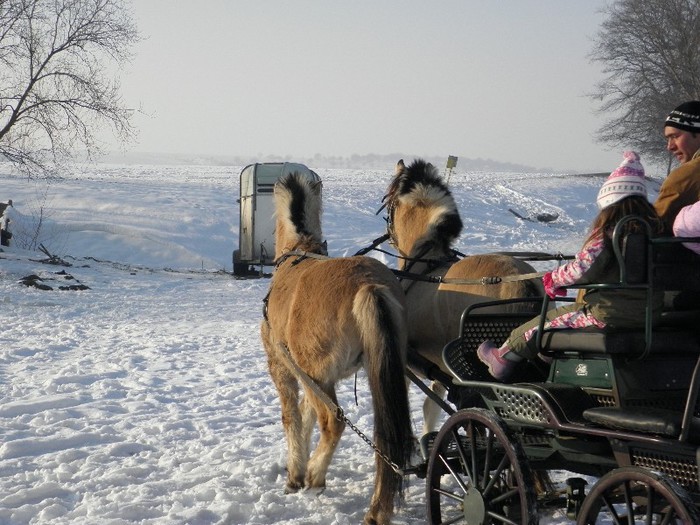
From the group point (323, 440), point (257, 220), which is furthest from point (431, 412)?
point (257, 220)

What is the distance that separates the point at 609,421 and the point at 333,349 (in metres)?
2.09

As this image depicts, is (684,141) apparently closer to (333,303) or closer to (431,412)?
(333,303)

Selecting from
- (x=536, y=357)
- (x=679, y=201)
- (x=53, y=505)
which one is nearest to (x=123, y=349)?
(x=53, y=505)

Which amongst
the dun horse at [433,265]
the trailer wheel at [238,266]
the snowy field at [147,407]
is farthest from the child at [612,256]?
the trailer wheel at [238,266]

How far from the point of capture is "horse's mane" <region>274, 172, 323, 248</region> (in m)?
6.50

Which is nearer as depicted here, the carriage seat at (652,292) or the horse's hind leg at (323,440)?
the carriage seat at (652,292)

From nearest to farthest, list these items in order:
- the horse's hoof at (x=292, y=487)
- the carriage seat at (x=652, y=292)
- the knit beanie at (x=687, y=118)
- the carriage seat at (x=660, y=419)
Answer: the carriage seat at (x=660, y=419)
the carriage seat at (x=652, y=292)
the knit beanie at (x=687, y=118)
the horse's hoof at (x=292, y=487)

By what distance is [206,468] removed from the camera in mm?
5836

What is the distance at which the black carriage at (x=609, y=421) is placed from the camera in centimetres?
307

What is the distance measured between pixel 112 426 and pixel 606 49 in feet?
103

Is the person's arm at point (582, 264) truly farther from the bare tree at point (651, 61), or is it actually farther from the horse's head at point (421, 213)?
the bare tree at point (651, 61)

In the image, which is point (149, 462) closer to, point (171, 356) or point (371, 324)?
point (371, 324)

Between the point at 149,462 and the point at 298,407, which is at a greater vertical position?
the point at 298,407

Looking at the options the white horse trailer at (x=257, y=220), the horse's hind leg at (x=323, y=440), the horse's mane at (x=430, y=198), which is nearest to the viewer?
the horse's hind leg at (x=323, y=440)
